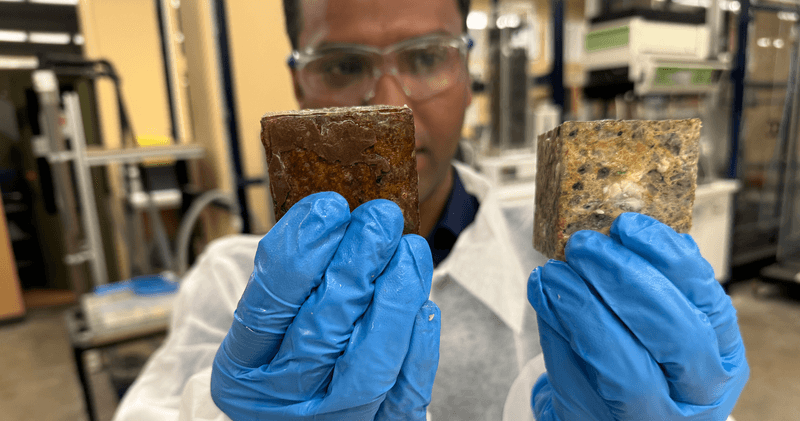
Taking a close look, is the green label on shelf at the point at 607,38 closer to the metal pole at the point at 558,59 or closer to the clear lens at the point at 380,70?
the metal pole at the point at 558,59

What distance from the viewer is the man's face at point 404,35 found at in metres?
0.89

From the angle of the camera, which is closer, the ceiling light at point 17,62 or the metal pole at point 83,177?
the metal pole at point 83,177

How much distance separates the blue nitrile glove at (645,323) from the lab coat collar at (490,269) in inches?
12.3

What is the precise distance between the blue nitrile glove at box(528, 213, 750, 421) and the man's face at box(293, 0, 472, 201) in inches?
17.6

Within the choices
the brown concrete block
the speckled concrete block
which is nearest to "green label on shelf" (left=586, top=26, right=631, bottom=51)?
the speckled concrete block

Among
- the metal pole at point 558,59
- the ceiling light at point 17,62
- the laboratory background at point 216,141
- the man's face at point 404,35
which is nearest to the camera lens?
the man's face at point 404,35

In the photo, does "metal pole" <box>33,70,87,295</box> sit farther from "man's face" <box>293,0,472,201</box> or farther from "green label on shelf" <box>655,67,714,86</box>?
"green label on shelf" <box>655,67,714,86</box>

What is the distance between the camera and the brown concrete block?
571 millimetres

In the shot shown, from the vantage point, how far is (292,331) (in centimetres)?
59

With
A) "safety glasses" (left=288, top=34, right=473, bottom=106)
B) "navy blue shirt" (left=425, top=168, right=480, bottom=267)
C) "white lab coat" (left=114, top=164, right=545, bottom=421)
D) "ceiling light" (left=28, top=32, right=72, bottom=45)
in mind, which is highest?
"ceiling light" (left=28, top=32, right=72, bottom=45)

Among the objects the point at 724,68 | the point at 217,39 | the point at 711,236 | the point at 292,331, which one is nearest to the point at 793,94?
the point at 724,68

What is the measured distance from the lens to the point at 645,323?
591mm

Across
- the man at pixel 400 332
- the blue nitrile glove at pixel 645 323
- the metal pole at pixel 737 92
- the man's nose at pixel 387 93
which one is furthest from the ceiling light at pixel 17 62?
the metal pole at pixel 737 92

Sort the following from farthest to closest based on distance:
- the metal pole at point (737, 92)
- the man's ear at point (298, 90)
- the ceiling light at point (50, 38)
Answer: the ceiling light at point (50, 38) < the metal pole at point (737, 92) < the man's ear at point (298, 90)
